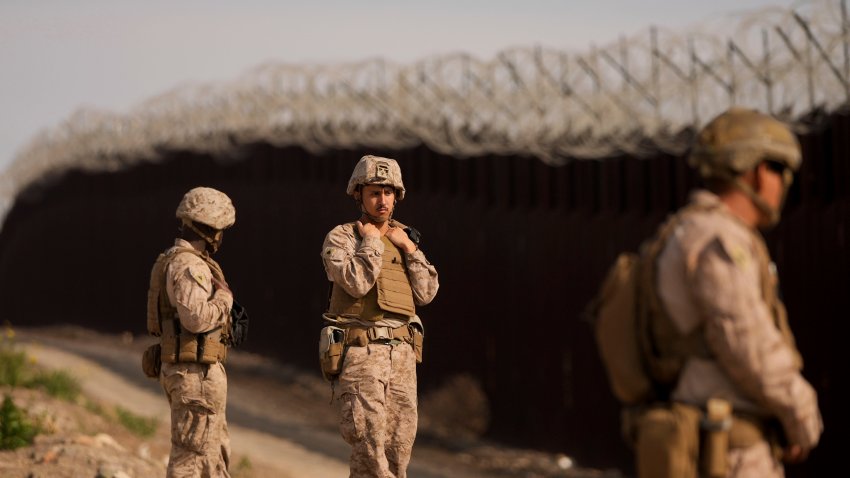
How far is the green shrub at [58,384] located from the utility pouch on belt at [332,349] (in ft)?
20.5

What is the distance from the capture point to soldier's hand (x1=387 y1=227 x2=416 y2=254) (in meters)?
7.35

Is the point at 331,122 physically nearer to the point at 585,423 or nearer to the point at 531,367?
the point at 531,367

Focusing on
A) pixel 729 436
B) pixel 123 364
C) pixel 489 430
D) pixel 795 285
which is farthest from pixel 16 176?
pixel 729 436

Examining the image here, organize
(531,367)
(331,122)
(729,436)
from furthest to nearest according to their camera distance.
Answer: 1. (331,122)
2. (531,367)
3. (729,436)

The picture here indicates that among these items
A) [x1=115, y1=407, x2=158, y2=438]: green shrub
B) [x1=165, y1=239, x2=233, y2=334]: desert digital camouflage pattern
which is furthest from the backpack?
[x1=115, y1=407, x2=158, y2=438]: green shrub

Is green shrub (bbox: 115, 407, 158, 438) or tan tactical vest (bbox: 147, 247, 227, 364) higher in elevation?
tan tactical vest (bbox: 147, 247, 227, 364)

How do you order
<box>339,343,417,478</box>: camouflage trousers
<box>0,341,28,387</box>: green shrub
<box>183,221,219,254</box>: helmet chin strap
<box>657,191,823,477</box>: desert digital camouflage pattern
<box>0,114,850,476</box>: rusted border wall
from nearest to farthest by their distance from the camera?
<box>657,191,823,477</box>: desert digital camouflage pattern
<box>339,343,417,478</box>: camouflage trousers
<box>183,221,219,254</box>: helmet chin strap
<box>0,114,850,476</box>: rusted border wall
<box>0,341,28,387</box>: green shrub

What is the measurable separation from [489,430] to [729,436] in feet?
33.9

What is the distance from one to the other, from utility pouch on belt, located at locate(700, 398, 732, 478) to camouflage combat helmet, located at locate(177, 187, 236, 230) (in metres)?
3.57

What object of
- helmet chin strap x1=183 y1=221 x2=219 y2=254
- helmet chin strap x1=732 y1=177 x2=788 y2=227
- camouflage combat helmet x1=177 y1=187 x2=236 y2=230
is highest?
helmet chin strap x1=732 y1=177 x2=788 y2=227

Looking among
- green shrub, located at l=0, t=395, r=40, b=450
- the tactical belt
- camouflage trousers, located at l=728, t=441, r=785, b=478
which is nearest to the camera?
camouflage trousers, located at l=728, t=441, r=785, b=478

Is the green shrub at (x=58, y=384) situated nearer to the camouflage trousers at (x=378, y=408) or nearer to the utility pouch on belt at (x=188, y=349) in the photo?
the utility pouch on belt at (x=188, y=349)

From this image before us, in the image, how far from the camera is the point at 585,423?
13047mm

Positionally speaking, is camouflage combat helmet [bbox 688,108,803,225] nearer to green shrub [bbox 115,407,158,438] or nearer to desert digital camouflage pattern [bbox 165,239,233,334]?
desert digital camouflage pattern [bbox 165,239,233,334]
